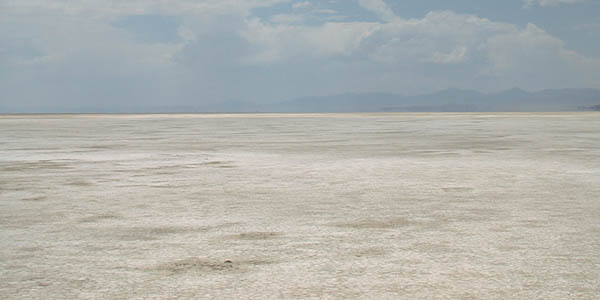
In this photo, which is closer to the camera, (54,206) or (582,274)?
(582,274)

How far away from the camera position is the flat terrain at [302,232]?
4.13 metres

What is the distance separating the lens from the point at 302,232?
579cm

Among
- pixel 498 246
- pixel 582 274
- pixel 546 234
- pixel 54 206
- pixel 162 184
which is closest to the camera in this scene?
pixel 582 274

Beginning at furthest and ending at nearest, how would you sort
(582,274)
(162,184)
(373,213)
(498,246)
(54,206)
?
(162,184) → (54,206) → (373,213) → (498,246) → (582,274)

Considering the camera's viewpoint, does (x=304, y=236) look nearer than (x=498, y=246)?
No

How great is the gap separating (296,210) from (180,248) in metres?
1.97

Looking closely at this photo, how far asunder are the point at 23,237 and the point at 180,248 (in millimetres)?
1495

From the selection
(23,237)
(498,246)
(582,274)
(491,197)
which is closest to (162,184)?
(23,237)

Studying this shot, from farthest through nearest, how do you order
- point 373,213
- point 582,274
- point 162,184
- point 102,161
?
point 102,161, point 162,184, point 373,213, point 582,274

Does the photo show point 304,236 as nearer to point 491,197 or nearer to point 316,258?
point 316,258

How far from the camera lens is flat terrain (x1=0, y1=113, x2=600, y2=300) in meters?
4.13

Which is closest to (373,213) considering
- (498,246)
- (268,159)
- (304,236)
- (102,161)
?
(304,236)

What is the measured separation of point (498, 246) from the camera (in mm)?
5180

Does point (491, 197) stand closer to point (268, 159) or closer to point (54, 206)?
point (54, 206)
